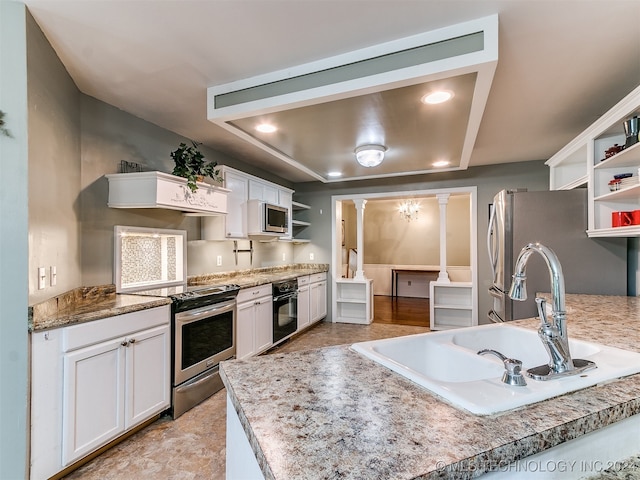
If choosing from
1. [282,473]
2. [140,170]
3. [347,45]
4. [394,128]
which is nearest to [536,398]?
[282,473]

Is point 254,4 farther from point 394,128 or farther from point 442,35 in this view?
point 394,128

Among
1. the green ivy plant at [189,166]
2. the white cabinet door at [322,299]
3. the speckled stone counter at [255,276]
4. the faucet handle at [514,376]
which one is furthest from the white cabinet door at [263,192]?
the faucet handle at [514,376]

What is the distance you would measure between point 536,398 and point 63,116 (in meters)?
2.81

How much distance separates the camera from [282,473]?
555 mm

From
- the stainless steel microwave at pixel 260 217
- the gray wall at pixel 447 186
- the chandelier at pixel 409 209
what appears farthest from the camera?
the chandelier at pixel 409 209

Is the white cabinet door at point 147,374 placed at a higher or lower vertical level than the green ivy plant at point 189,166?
lower

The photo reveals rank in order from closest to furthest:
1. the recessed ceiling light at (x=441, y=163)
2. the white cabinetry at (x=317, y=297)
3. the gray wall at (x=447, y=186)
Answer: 1. the recessed ceiling light at (x=441, y=163)
2. the gray wall at (x=447, y=186)
3. the white cabinetry at (x=317, y=297)

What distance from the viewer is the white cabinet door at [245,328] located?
124 inches

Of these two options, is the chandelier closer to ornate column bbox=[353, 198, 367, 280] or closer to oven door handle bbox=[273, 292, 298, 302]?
ornate column bbox=[353, 198, 367, 280]

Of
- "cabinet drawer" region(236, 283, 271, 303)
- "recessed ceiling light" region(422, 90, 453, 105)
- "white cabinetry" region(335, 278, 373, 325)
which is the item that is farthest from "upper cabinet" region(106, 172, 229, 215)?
"white cabinetry" region(335, 278, 373, 325)

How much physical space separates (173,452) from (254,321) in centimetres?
151

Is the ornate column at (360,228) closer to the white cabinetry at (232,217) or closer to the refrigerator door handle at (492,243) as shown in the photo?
the white cabinetry at (232,217)

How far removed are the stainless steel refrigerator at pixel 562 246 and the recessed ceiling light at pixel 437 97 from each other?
51.8 inches

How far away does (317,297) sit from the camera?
5.04 metres
